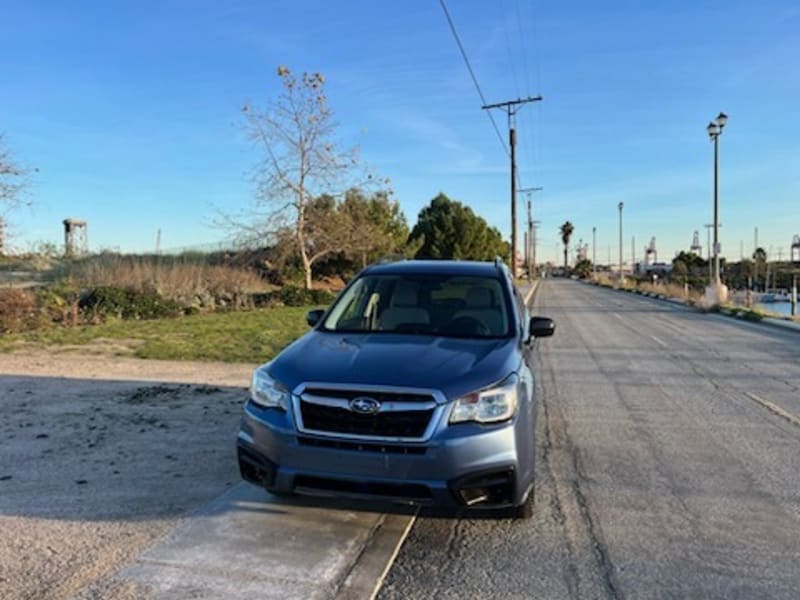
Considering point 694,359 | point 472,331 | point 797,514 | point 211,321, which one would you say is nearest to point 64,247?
point 211,321

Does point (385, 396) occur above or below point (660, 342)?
above

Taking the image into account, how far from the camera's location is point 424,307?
5695 mm

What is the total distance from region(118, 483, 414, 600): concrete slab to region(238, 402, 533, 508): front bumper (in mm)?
373

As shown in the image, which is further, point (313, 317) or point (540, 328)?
point (313, 317)

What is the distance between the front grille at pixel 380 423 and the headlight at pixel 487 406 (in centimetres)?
18

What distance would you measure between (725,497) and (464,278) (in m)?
2.69

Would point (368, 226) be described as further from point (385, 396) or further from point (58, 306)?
point (385, 396)

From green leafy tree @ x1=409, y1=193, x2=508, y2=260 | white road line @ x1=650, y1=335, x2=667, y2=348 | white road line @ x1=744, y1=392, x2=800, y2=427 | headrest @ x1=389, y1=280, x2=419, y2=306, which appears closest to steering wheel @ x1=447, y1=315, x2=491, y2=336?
headrest @ x1=389, y1=280, x2=419, y2=306

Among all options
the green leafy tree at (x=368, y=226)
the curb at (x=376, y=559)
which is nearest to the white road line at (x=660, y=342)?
the curb at (x=376, y=559)

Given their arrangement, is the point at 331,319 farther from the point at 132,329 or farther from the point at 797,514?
the point at 132,329

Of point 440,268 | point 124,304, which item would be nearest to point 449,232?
point 124,304

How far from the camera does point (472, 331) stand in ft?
17.3

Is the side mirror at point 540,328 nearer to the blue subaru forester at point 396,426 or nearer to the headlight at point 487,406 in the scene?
the blue subaru forester at point 396,426

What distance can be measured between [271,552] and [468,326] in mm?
2296
